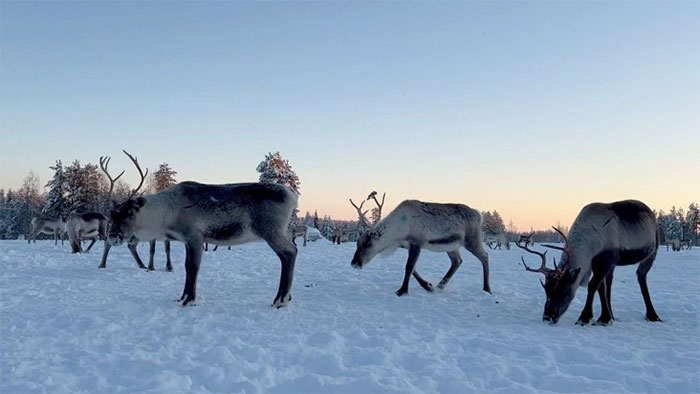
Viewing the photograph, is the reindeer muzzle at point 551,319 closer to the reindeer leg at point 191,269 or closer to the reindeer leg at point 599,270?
the reindeer leg at point 599,270

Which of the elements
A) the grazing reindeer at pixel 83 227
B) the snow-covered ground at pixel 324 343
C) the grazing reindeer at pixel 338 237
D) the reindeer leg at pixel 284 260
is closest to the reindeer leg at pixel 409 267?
the snow-covered ground at pixel 324 343

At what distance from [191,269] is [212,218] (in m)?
0.88

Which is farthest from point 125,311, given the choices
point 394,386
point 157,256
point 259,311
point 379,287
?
point 157,256

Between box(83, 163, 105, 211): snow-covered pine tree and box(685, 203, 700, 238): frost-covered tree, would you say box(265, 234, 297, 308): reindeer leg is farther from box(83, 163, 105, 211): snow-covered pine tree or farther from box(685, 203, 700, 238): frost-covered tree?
box(685, 203, 700, 238): frost-covered tree

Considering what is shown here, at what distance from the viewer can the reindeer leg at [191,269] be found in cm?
751

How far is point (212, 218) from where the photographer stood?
7953 millimetres

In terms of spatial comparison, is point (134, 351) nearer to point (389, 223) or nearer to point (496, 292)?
point (389, 223)

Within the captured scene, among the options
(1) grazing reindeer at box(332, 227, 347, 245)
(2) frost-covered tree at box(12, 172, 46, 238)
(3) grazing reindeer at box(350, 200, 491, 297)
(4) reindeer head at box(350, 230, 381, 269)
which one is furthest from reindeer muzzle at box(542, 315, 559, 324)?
(2) frost-covered tree at box(12, 172, 46, 238)

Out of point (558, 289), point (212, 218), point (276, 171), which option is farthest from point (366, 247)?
point (276, 171)

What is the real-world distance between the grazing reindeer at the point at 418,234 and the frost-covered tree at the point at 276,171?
1305 inches

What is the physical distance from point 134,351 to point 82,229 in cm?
1604

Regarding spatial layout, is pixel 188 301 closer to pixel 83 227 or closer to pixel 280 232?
pixel 280 232

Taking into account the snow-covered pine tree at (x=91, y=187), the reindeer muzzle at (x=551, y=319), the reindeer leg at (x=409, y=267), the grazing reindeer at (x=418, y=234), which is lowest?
the reindeer muzzle at (x=551, y=319)

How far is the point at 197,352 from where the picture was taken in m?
4.80
